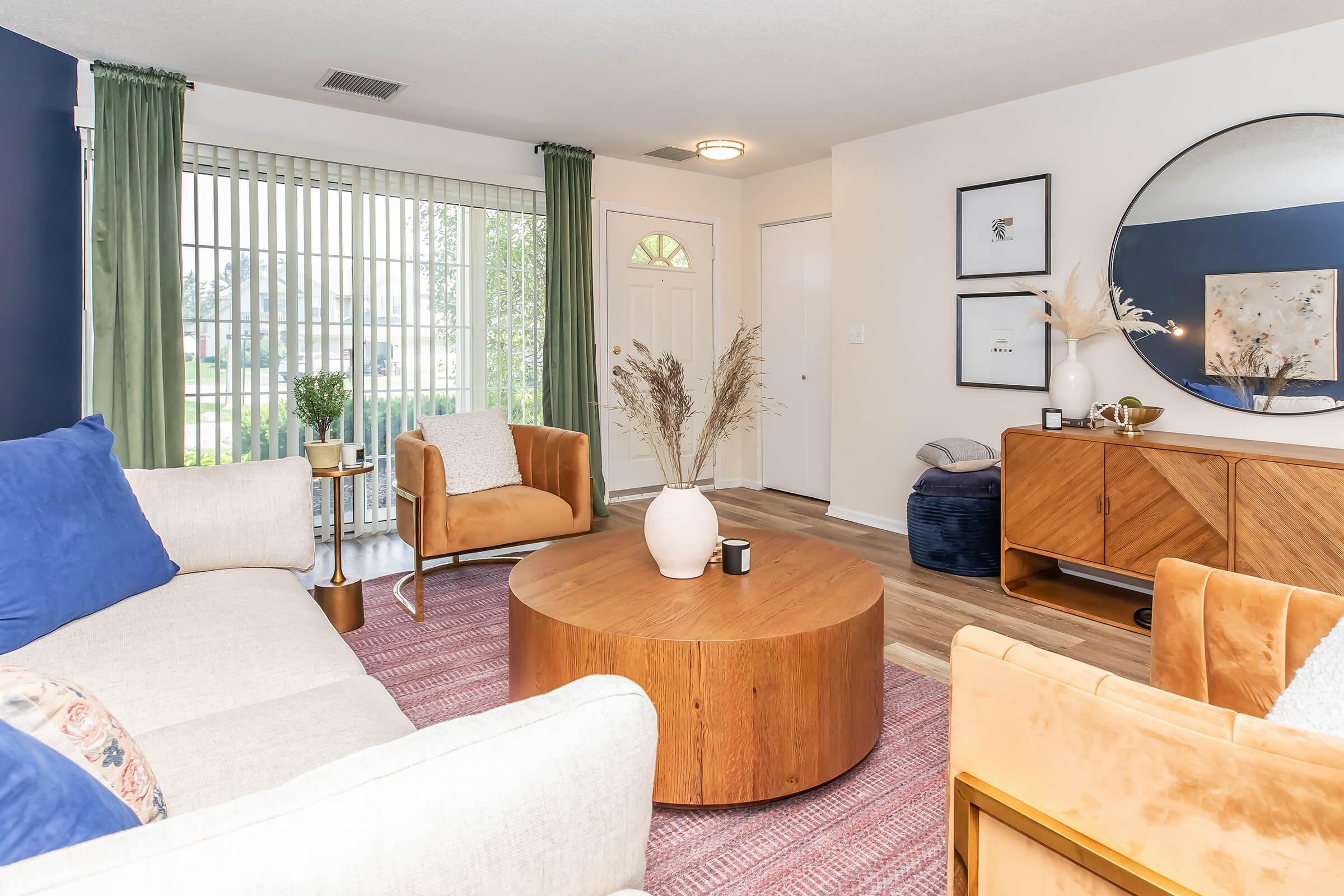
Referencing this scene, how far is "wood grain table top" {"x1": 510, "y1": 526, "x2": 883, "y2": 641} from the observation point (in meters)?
1.97

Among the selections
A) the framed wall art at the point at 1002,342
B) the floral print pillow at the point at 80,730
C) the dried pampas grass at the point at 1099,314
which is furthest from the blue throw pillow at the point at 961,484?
Answer: the floral print pillow at the point at 80,730

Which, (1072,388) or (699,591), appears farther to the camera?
(1072,388)

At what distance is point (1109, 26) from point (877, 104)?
4.24 feet

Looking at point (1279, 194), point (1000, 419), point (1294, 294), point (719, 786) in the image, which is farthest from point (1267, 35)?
point (719, 786)

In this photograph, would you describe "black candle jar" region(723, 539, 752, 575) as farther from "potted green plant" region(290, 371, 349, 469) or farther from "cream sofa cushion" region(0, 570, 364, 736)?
"potted green plant" region(290, 371, 349, 469)

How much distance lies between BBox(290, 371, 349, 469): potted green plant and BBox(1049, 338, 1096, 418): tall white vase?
130 inches

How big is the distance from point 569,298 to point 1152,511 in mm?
3668

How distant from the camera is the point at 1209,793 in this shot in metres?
0.81

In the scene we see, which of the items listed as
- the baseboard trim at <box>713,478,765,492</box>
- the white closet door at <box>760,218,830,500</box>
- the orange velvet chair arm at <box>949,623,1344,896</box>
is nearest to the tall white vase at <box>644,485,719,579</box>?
the orange velvet chair arm at <box>949,623,1344,896</box>

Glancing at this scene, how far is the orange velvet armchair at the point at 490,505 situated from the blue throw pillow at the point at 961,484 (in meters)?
1.77

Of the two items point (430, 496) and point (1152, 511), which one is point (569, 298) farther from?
point (1152, 511)

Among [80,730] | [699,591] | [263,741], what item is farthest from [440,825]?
[699,591]

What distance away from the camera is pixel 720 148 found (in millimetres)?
5098

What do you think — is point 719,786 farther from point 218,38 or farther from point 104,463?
point 218,38
